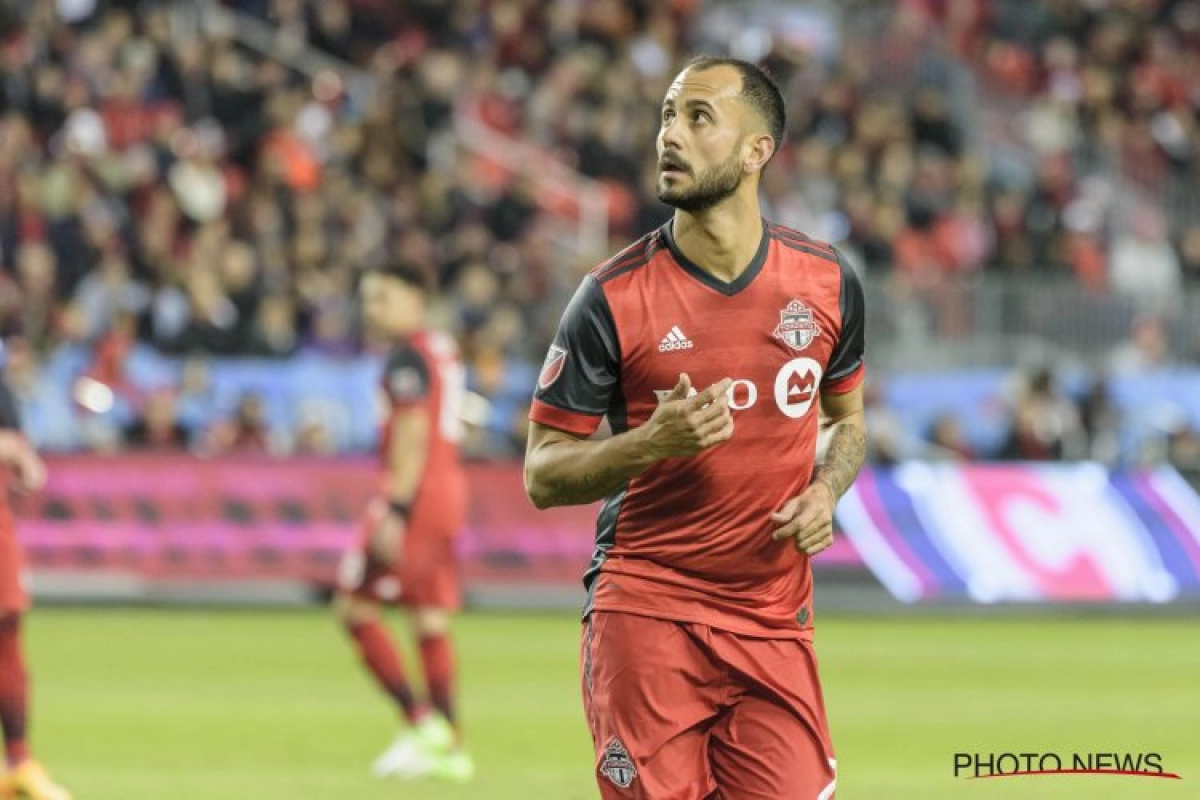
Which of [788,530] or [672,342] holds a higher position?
[672,342]

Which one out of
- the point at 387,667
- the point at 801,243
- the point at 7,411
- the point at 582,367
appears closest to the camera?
the point at 582,367

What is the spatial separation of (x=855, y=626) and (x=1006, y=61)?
10950 mm

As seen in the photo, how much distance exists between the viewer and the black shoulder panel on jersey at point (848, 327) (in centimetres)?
591

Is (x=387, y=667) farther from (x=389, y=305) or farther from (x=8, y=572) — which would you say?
(x=8, y=572)

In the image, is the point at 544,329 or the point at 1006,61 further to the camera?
the point at 1006,61

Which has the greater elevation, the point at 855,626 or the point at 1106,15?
the point at 1106,15

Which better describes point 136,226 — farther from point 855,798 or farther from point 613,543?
point 613,543

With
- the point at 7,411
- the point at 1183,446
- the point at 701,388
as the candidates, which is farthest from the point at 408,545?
the point at 1183,446

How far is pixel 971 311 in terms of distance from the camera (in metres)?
21.6

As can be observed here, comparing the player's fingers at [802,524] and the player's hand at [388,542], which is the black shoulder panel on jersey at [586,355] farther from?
the player's hand at [388,542]

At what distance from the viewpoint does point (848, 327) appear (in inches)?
234

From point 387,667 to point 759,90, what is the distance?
5727 mm

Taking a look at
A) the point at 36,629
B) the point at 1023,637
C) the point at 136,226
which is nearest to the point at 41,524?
the point at 36,629

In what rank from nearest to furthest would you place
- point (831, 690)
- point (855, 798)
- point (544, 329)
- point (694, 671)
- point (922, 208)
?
point (694, 671)
point (855, 798)
point (831, 690)
point (544, 329)
point (922, 208)
